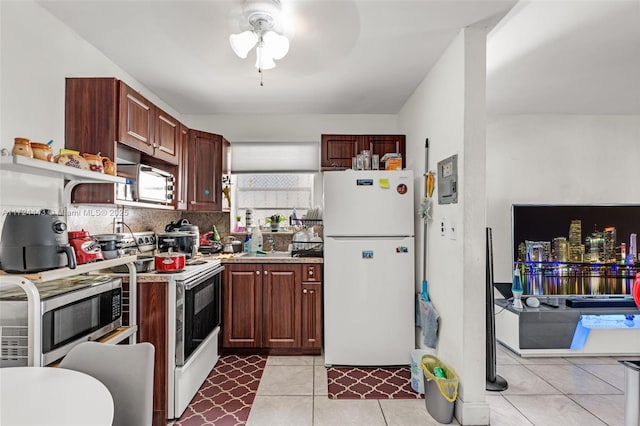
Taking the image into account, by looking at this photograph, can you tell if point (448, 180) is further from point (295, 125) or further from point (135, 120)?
point (135, 120)

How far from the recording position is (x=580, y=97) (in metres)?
3.34

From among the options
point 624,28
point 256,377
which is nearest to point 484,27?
point 624,28

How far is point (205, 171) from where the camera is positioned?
3.43m

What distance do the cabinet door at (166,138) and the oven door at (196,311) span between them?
1059 millimetres

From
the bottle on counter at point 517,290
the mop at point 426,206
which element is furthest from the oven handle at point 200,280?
the bottle on counter at point 517,290

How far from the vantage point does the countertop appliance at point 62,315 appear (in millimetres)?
1387

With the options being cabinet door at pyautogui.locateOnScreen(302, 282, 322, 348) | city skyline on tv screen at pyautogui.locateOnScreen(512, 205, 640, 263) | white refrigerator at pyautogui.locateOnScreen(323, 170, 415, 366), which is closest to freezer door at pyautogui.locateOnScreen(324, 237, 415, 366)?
white refrigerator at pyautogui.locateOnScreen(323, 170, 415, 366)

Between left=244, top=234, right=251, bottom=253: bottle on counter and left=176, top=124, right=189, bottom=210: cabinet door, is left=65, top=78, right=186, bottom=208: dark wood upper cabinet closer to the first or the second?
left=176, top=124, right=189, bottom=210: cabinet door

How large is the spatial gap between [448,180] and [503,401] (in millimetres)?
1641

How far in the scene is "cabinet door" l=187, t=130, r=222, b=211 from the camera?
3.32 m

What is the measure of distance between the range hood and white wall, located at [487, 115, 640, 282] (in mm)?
2018

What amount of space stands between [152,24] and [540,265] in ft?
13.1

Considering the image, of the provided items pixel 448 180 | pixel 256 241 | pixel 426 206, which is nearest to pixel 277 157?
pixel 256 241

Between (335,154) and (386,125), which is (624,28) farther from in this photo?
(335,154)
